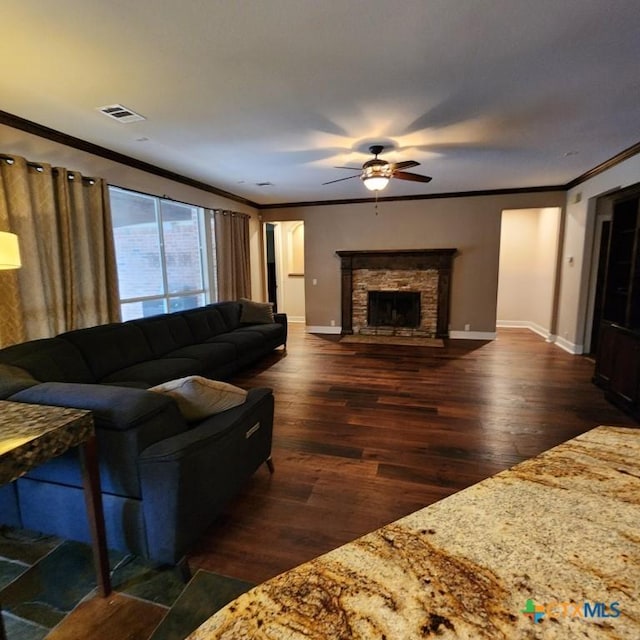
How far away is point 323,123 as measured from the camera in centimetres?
331

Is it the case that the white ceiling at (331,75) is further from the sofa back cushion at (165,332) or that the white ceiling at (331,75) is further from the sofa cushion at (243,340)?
the sofa cushion at (243,340)

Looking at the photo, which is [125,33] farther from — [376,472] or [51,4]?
[376,472]

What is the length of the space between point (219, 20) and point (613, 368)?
4.44 meters

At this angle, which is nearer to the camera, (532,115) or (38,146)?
(532,115)

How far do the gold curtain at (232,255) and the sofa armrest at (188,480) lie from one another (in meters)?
4.60

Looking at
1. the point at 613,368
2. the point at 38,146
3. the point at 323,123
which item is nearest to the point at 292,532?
the point at 323,123

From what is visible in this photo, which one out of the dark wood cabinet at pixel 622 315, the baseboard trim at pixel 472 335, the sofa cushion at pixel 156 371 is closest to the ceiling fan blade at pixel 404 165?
the dark wood cabinet at pixel 622 315

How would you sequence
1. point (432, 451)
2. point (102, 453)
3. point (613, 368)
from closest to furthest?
point (102, 453)
point (432, 451)
point (613, 368)

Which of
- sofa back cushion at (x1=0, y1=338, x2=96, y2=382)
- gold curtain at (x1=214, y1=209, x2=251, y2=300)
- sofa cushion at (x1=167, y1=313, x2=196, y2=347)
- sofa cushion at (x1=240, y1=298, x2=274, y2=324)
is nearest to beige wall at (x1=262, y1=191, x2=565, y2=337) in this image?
gold curtain at (x1=214, y1=209, x2=251, y2=300)

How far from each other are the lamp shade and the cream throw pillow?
1341 mm

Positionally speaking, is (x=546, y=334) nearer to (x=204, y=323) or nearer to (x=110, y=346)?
(x=204, y=323)

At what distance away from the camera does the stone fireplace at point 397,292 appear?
686cm

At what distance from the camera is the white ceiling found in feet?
6.33

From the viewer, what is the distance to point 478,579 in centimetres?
63
